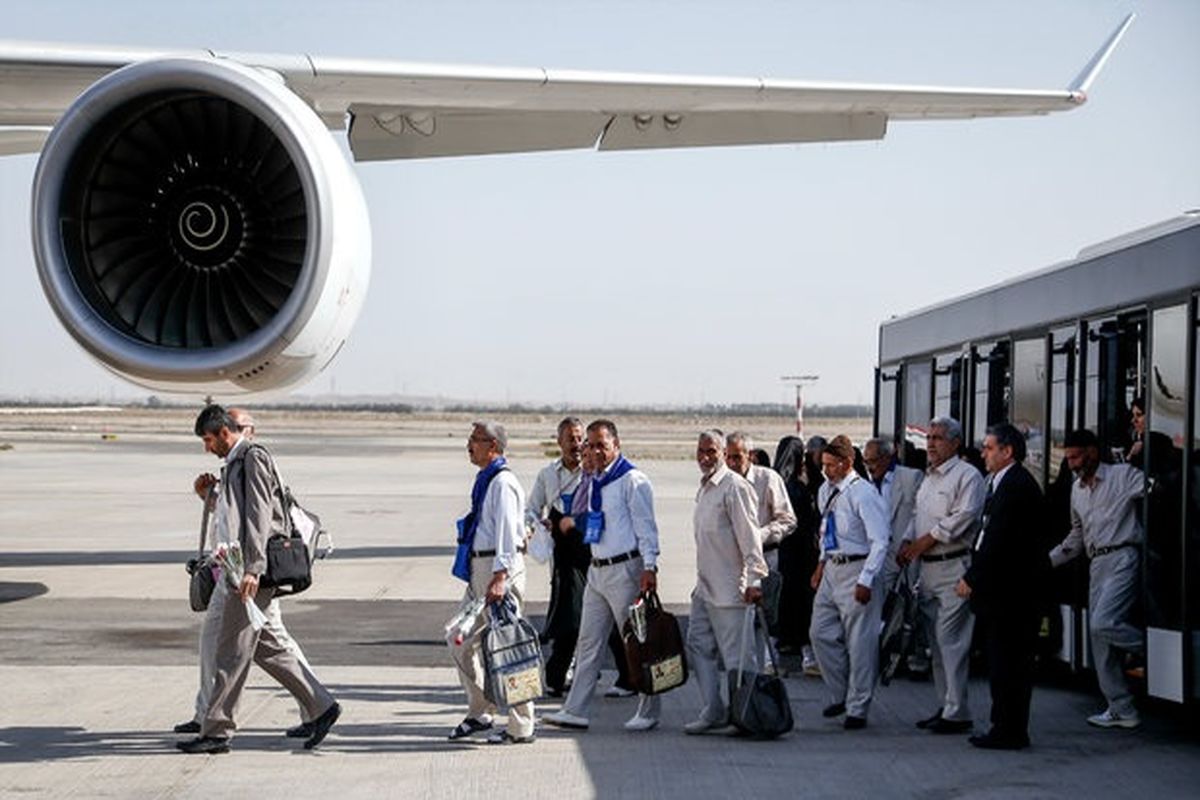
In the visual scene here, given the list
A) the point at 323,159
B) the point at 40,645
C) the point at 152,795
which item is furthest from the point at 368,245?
the point at 40,645

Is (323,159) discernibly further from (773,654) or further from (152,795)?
(773,654)

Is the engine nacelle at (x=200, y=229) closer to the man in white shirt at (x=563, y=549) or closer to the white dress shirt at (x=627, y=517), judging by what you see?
the white dress shirt at (x=627, y=517)

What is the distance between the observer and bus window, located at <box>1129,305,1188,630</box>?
913 cm

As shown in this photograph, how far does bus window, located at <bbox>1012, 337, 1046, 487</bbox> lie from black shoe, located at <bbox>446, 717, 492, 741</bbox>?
150 inches

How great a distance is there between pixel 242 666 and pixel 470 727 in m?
1.18

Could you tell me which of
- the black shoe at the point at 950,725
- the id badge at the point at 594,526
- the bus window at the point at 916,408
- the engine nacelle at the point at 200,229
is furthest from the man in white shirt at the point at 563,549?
the bus window at the point at 916,408

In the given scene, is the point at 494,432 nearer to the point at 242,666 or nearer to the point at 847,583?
the point at 242,666

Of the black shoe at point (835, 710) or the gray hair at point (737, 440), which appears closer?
the black shoe at point (835, 710)

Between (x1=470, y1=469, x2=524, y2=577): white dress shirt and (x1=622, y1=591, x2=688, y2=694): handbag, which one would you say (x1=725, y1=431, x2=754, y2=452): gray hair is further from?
(x1=470, y1=469, x2=524, y2=577): white dress shirt

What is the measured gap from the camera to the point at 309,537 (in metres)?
9.39

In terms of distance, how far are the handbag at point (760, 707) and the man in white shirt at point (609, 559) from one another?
0.57m

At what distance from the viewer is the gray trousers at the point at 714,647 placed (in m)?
9.72

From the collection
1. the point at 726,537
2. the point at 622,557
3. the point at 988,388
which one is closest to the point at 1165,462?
the point at 726,537

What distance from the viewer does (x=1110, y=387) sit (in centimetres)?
1033
